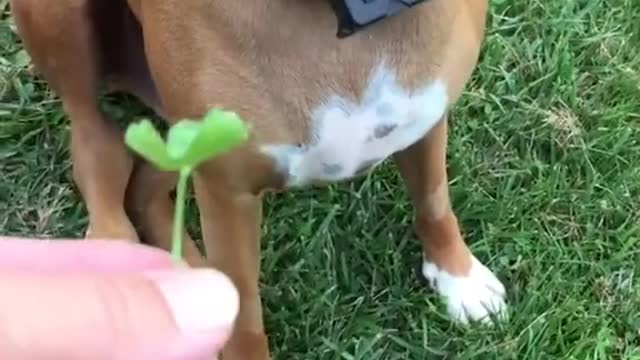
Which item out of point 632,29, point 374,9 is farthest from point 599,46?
point 374,9

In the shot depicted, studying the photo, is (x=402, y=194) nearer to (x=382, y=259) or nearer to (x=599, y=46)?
(x=382, y=259)

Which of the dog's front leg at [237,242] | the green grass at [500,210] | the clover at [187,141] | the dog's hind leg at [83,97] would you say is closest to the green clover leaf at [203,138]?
the clover at [187,141]

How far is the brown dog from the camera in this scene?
1.32 meters

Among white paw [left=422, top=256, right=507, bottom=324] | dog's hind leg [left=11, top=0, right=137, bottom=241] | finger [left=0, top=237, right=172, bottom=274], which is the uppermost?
finger [left=0, top=237, right=172, bottom=274]

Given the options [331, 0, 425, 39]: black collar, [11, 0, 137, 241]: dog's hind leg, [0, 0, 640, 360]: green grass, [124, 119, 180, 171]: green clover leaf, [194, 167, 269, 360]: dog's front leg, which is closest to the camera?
[124, 119, 180, 171]: green clover leaf

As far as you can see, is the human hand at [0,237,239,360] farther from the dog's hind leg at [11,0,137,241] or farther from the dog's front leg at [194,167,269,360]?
the dog's hind leg at [11,0,137,241]

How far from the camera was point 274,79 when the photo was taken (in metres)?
1.34

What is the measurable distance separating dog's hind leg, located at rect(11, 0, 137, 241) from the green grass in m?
0.14

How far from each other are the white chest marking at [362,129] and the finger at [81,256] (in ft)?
2.07

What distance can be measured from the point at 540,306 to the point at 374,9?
740 mm

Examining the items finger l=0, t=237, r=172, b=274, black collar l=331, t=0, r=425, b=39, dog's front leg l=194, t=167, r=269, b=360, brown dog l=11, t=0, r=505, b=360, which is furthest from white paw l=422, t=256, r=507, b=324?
finger l=0, t=237, r=172, b=274

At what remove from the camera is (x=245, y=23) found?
4.31 feet

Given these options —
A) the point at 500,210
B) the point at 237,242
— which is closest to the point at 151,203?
the point at 237,242

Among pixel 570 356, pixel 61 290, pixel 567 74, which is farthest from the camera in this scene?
pixel 567 74
